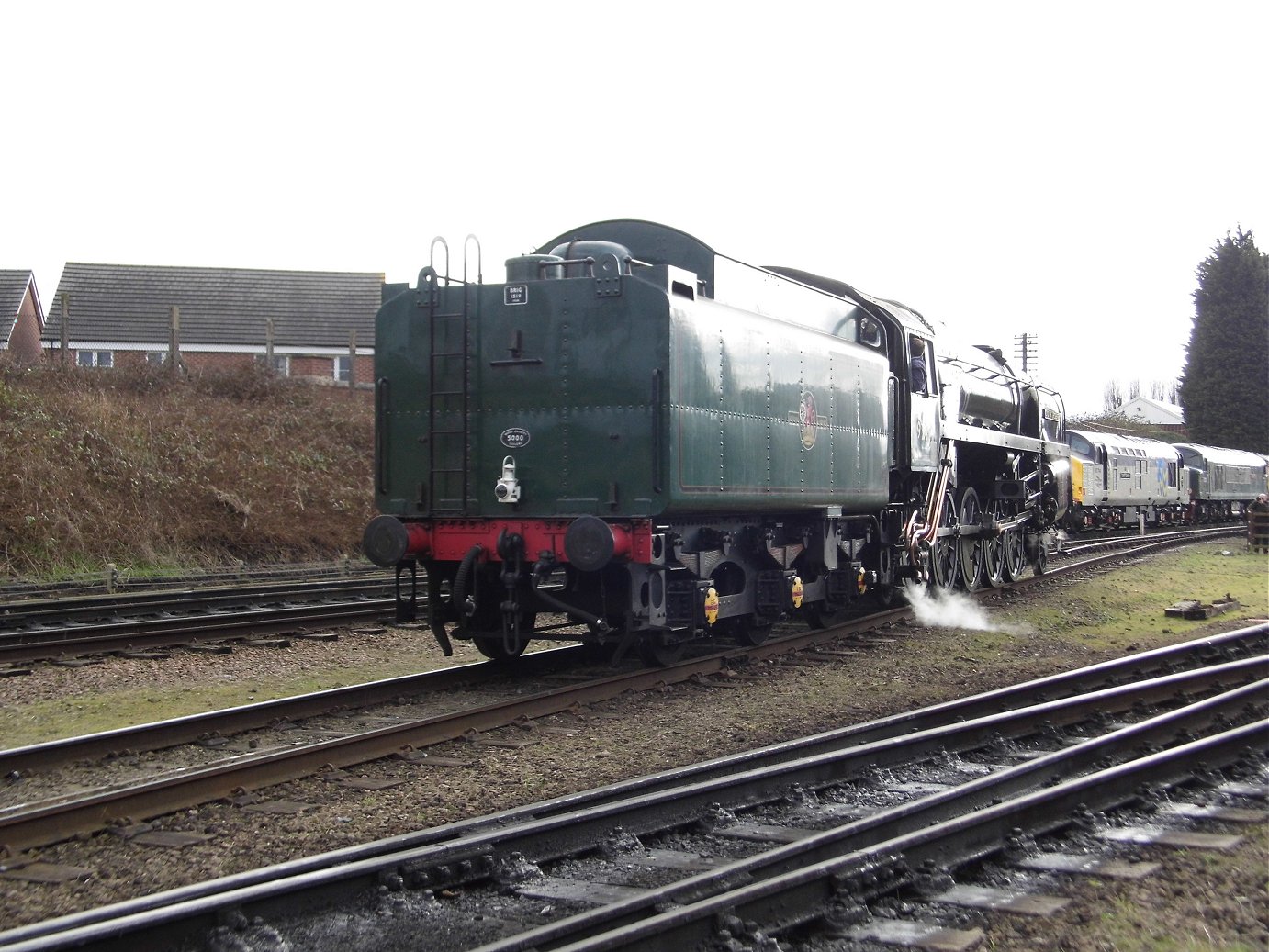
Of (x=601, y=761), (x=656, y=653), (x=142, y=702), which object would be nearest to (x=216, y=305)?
(x=142, y=702)

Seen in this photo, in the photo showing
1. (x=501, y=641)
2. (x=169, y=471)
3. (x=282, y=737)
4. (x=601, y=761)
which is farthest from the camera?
(x=169, y=471)

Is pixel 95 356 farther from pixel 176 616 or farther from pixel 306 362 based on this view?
pixel 176 616

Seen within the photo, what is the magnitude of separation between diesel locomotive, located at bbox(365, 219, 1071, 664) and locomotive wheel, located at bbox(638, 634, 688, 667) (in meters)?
0.02

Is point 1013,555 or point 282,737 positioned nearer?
point 282,737

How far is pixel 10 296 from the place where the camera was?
36000mm

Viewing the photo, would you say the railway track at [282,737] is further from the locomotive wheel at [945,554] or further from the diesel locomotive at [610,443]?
the locomotive wheel at [945,554]

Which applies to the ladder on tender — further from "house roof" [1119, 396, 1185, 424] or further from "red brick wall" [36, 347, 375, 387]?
"house roof" [1119, 396, 1185, 424]

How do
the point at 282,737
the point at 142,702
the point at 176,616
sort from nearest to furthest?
the point at 282,737, the point at 142,702, the point at 176,616

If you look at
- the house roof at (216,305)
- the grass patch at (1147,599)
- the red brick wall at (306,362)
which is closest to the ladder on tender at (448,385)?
the grass patch at (1147,599)

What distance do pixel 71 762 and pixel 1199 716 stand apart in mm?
7093

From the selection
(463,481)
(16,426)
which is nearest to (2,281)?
(16,426)

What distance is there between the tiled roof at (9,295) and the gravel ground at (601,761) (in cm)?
2659

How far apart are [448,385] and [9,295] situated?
1239 inches

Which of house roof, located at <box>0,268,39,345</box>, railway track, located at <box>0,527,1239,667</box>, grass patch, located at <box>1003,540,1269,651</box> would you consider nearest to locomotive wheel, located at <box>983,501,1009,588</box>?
grass patch, located at <box>1003,540,1269,651</box>
